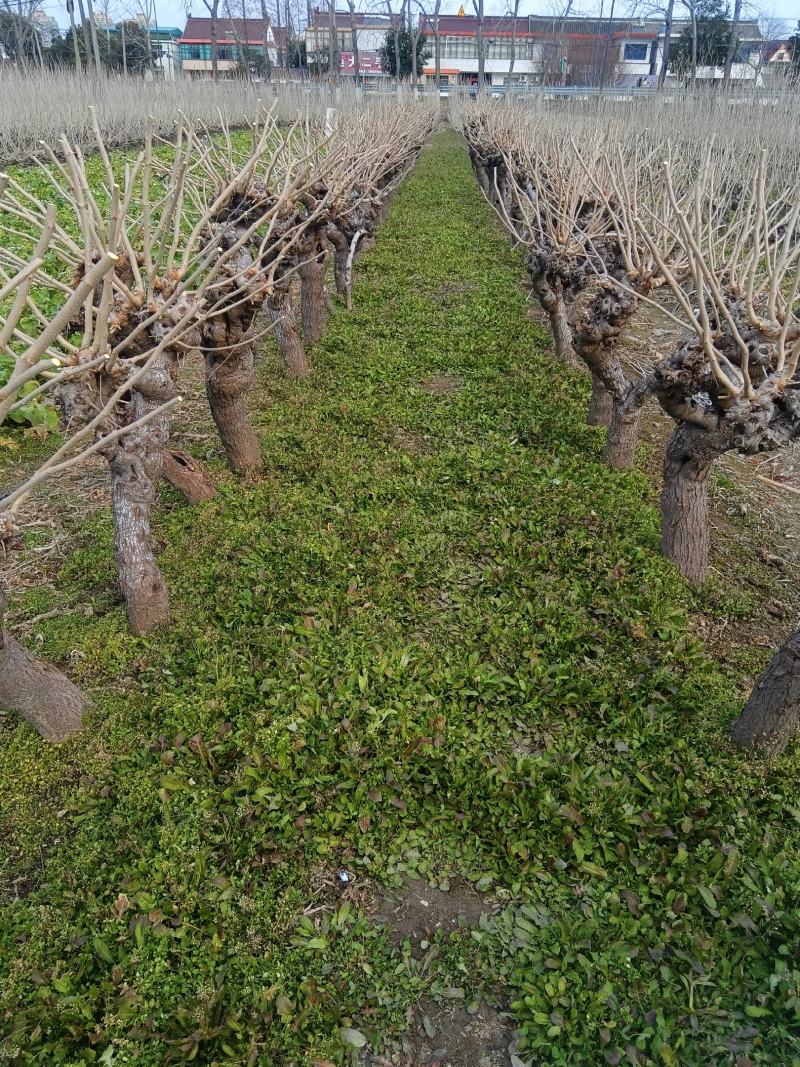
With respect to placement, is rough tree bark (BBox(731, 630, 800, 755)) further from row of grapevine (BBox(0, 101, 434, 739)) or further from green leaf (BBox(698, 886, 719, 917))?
row of grapevine (BBox(0, 101, 434, 739))

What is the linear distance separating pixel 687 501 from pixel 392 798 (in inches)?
111

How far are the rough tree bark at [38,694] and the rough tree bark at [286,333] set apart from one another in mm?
4725

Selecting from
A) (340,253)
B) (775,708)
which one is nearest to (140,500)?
(775,708)

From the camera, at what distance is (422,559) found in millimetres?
4945

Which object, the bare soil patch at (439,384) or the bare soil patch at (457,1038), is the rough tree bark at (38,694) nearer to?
the bare soil patch at (457,1038)

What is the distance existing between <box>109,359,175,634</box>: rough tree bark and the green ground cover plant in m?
0.22

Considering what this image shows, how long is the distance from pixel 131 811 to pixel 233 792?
1.61 ft

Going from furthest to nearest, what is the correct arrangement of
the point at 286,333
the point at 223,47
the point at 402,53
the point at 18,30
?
the point at 223,47 < the point at 402,53 < the point at 18,30 < the point at 286,333

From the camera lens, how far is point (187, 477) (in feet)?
18.3

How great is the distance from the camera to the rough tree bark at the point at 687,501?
14.6ft

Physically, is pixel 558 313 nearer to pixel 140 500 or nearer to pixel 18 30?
pixel 140 500

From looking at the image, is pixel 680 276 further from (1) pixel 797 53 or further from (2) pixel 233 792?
(1) pixel 797 53

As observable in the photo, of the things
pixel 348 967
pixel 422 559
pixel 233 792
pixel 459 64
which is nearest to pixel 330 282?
pixel 422 559

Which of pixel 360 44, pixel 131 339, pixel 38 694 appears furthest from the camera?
pixel 360 44
